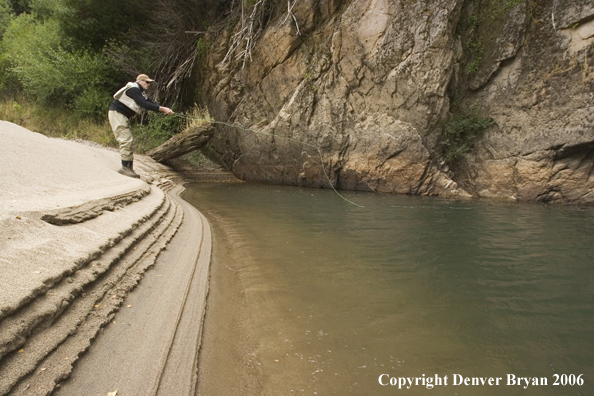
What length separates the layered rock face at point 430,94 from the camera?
29.0 ft

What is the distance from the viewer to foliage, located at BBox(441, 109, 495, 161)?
32.7 feet

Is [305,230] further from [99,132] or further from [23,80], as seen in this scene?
[23,80]

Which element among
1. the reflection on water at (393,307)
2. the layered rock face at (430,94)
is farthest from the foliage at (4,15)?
the reflection on water at (393,307)

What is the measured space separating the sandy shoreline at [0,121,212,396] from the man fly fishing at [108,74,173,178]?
2.61 m

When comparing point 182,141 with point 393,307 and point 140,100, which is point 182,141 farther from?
point 393,307

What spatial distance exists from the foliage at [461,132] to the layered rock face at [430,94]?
97mm

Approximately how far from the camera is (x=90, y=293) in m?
2.33

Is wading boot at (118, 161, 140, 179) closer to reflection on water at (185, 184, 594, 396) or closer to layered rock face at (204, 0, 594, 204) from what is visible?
reflection on water at (185, 184, 594, 396)

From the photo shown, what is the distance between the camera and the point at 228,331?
2617 mm

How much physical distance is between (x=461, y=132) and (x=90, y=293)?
1023 centimetres

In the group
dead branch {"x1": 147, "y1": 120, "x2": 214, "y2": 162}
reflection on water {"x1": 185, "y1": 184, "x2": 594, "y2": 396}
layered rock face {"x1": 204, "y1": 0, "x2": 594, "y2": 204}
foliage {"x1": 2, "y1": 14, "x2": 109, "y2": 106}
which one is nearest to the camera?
reflection on water {"x1": 185, "y1": 184, "x2": 594, "y2": 396}

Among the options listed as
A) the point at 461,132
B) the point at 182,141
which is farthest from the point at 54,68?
the point at 461,132

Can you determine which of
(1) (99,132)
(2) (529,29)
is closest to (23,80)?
(1) (99,132)

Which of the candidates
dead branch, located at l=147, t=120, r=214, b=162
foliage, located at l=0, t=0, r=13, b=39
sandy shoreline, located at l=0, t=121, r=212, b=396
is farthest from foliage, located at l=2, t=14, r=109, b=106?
sandy shoreline, located at l=0, t=121, r=212, b=396
